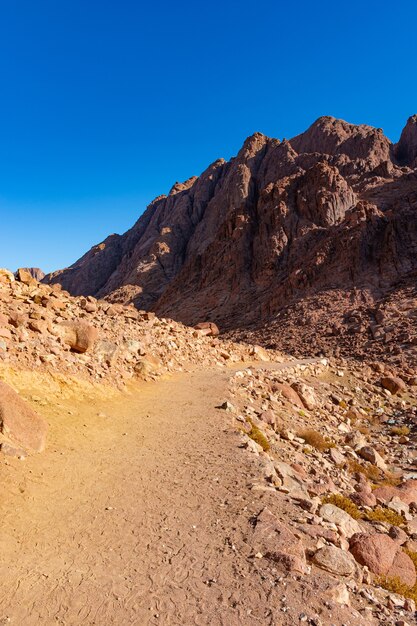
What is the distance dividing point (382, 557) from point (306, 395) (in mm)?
11713

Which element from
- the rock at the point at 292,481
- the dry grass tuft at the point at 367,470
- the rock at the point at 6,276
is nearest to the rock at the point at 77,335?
the rock at the point at 6,276

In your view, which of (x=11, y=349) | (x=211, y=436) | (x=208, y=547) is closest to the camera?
(x=208, y=547)

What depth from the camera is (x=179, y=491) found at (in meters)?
7.81

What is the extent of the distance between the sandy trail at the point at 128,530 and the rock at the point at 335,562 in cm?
104

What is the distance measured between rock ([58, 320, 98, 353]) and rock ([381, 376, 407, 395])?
1647 centimetres

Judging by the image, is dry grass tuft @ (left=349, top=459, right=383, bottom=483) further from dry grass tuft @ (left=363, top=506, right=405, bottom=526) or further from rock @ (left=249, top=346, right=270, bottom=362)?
rock @ (left=249, top=346, right=270, bottom=362)

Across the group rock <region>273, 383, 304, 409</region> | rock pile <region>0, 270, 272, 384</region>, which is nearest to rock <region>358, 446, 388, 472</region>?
rock <region>273, 383, 304, 409</region>

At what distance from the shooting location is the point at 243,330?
42125 mm

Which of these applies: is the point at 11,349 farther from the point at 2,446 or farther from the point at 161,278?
the point at 161,278

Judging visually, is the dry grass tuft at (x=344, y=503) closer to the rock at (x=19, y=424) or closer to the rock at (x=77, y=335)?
the rock at (x=19, y=424)

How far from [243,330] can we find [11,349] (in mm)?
31721

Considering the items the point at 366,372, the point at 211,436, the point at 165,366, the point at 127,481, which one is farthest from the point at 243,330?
the point at 127,481

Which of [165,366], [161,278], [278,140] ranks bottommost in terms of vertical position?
[165,366]

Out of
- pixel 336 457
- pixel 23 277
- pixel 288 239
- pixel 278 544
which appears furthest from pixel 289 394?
pixel 288 239
